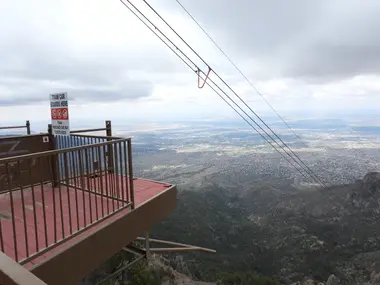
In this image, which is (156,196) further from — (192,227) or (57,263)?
(192,227)

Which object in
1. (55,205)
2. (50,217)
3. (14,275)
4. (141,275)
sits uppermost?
(14,275)

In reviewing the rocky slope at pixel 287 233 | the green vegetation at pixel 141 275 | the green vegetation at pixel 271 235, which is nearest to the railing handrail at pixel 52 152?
the green vegetation at pixel 141 275

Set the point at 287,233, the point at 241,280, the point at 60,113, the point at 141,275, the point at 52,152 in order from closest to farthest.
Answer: the point at 52,152, the point at 60,113, the point at 141,275, the point at 241,280, the point at 287,233

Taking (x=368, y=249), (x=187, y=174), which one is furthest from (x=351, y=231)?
(x=187, y=174)

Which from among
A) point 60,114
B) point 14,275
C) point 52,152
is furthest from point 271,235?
point 14,275

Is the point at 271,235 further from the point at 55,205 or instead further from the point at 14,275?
the point at 14,275

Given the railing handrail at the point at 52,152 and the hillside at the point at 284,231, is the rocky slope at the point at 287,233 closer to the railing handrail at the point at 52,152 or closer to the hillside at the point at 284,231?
the hillside at the point at 284,231
